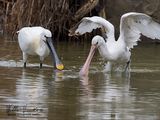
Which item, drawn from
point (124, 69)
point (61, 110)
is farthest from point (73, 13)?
point (61, 110)

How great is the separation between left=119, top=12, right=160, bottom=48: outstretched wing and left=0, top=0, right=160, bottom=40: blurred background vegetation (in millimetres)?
7763

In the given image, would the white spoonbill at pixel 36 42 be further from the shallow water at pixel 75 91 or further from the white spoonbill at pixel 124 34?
the white spoonbill at pixel 124 34

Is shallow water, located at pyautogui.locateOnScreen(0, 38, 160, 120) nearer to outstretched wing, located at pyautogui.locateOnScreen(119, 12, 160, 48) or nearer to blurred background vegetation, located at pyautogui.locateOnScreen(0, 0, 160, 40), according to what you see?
outstretched wing, located at pyautogui.locateOnScreen(119, 12, 160, 48)

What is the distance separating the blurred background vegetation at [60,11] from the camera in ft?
77.7

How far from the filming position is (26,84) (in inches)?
462

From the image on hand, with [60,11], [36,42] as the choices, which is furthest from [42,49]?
[60,11]

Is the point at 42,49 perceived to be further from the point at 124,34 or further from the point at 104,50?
the point at 124,34

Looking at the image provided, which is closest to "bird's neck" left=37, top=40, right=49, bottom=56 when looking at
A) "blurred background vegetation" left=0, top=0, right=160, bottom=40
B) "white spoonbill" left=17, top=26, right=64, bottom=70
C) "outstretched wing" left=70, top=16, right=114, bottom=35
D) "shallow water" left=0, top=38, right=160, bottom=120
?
"white spoonbill" left=17, top=26, right=64, bottom=70

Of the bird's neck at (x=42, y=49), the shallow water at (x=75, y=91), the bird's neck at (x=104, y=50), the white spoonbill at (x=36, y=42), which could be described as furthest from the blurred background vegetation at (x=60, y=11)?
the bird's neck at (x=104, y=50)

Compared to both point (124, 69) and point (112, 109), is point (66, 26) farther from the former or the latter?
point (112, 109)

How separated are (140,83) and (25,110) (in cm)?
450

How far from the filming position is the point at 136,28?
53.1ft

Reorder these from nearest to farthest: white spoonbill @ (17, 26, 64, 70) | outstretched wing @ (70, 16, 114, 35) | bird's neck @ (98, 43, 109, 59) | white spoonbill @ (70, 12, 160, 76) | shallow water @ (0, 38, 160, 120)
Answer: shallow water @ (0, 38, 160, 120) → bird's neck @ (98, 43, 109, 59) → white spoonbill @ (70, 12, 160, 76) → white spoonbill @ (17, 26, 64, 70) → outstretched wing @ (70, 16, 114, 35)

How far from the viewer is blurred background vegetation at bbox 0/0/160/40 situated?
2369 centimetres
